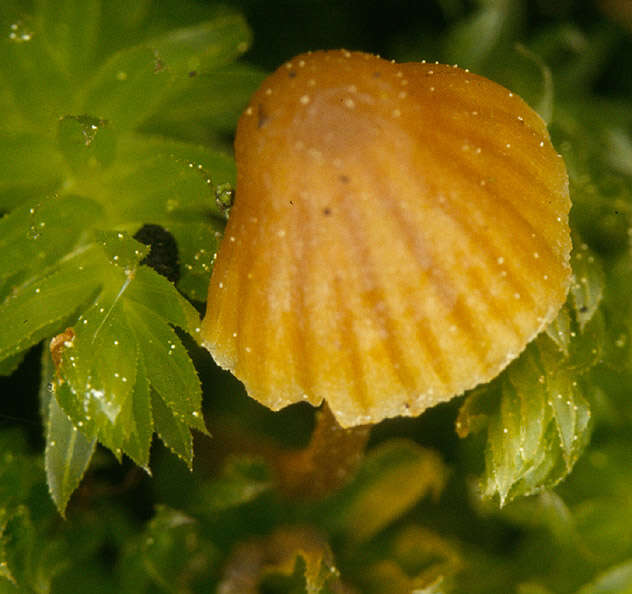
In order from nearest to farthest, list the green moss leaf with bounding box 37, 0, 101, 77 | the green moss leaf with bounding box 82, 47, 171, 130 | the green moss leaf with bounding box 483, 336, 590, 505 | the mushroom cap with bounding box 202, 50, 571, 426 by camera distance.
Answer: the mushroom cap with bounding box 202, 50, 571, 426 < the green moss leaf with bounding box 483, 336, 590, 505 < the green moss leaf with bounding box 82, 47, 171, 130 < the green moss leaf with bounding box 37, 0, 101, 77

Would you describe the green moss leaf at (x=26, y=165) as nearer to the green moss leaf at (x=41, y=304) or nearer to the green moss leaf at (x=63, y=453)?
the green moss leaf at (x=41, y=304)

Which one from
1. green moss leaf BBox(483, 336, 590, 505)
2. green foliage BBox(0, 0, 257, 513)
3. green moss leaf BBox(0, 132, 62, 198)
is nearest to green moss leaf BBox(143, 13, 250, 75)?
green foliage BBox(0, 0, 257, 513)

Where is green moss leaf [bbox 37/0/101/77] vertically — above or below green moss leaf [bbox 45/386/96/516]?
above

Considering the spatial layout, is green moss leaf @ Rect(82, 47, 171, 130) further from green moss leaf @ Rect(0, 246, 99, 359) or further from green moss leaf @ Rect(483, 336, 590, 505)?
green moss leaf @ Rect(483, 336, 590, 505)

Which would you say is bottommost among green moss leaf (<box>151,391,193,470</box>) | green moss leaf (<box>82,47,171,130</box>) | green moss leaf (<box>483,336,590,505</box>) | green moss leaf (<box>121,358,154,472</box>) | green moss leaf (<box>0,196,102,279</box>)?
green moss leaf (<box>483,336,590,505</box>)

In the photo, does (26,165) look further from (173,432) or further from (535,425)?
(535,425)

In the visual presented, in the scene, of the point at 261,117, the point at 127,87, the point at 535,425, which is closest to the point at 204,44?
the point at 127,87

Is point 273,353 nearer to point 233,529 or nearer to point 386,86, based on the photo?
point 386,86
